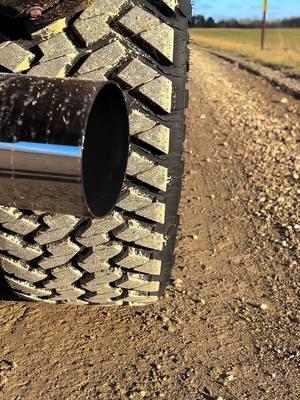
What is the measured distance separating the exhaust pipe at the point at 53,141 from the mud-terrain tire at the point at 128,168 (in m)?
0.89

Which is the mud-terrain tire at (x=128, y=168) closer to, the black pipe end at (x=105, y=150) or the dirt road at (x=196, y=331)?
the dirt road at (x=196, y=331)

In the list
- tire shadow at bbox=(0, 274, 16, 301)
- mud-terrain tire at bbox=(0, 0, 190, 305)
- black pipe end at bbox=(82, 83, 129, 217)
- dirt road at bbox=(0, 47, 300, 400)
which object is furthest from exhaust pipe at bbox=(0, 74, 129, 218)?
tire shadow at bbox=(0, 274, 16, 301)

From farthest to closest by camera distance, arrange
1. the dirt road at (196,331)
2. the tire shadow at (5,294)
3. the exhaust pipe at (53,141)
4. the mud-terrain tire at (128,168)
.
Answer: the tire shadow at (5,294) < the dirt road at (196,331) < the mud-terrain tire at (128,168) < the exhaust pipe at (53,141)

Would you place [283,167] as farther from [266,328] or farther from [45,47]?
[45,47]

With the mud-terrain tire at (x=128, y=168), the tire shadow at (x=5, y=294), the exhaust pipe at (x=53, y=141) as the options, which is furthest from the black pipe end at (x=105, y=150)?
the tire shadow at (x=5, y=294)

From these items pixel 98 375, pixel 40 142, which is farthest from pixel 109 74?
pixel 98 375

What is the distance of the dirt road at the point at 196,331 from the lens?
8.20ft

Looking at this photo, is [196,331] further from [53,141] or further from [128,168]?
[53,141]

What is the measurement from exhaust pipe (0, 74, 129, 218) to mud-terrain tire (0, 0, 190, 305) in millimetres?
887

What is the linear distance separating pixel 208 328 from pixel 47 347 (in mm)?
761

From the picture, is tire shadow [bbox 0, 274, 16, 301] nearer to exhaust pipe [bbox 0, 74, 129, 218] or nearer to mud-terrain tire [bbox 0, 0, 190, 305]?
mud-terrain tire [bbox 0, 0, 190, 305]

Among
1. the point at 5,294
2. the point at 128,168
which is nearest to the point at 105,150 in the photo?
the point at 128,168

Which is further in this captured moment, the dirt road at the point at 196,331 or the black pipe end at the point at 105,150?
the dirt road at the point at 196,331

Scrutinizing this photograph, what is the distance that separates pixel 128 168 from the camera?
2.28 m
